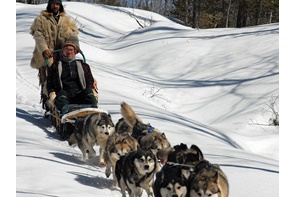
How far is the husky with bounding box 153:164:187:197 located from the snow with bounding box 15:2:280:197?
96 centimetres

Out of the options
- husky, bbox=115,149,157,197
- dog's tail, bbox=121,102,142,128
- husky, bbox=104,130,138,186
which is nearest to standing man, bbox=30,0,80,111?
dog's tail, bbox=121,102,142,128

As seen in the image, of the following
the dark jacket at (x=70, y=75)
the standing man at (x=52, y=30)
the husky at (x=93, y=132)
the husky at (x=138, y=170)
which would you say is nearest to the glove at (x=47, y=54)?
the standing man at (x=52, y=30)

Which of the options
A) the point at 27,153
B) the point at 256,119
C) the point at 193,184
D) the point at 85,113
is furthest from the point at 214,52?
the point at 193,184

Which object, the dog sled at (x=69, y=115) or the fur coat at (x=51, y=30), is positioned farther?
the fur coat at (x=51, y=30)

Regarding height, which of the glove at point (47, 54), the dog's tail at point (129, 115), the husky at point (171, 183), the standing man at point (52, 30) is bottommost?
the husky at point (171, 183)

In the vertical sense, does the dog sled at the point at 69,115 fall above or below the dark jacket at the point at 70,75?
below

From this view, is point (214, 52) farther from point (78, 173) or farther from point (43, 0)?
point (43, 0)

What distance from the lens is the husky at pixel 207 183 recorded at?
12.9ft

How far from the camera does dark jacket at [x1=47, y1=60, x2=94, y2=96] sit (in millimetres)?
7824

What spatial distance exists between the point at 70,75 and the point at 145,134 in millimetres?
2432

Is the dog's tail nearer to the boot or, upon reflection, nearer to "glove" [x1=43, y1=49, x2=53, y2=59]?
"glove" [x1=43, y1=49, x2=53, y2=59]

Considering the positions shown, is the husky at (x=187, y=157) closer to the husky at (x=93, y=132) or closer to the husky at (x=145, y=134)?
the husky at (x=145, y=134)

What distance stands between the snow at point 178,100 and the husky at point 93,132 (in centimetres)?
18

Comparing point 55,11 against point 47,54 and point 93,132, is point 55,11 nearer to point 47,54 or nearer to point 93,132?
point 47,54
